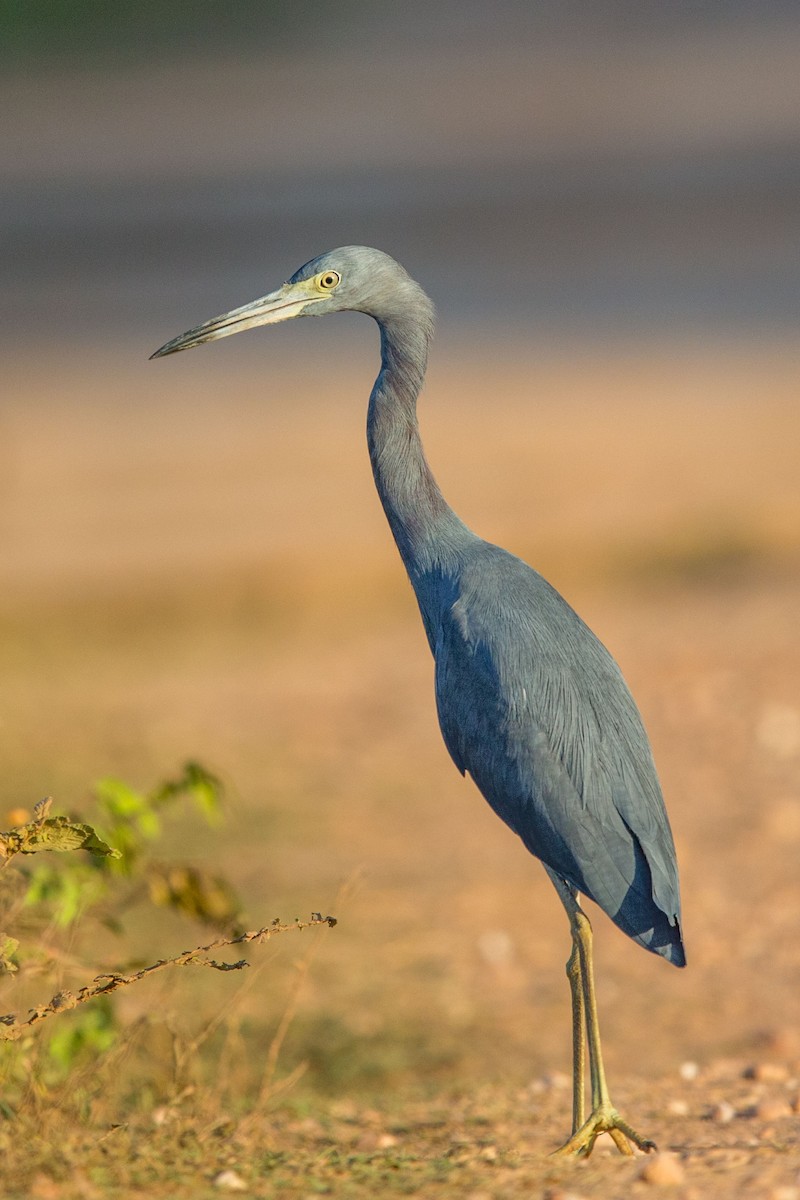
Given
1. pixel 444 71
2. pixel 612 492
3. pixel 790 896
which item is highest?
pixel 444 71

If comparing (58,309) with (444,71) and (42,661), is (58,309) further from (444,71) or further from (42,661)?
(444,71)

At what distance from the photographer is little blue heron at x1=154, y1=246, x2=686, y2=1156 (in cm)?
446

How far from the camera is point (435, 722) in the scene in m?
8.88

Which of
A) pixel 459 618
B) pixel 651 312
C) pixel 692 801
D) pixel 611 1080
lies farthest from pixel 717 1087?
pixel 651 312

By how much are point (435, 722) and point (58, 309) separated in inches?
520

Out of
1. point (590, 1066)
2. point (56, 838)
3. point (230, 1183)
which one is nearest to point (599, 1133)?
point (590, 1066)

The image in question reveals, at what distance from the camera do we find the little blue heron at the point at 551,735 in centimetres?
446

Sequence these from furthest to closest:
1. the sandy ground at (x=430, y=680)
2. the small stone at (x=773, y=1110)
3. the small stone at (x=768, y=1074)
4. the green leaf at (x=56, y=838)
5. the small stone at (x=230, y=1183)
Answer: the sandy ground at (x=430, y=680) < the small stone at (x=768, y=1074) < the small stone at (x=773, y=1110) < the small stone at (x=230, y=1183) < the green leaf at (x=56, y=838)

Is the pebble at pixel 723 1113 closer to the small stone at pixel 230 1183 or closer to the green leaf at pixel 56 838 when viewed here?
the small stone at pixel 230 1183

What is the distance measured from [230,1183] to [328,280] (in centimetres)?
239

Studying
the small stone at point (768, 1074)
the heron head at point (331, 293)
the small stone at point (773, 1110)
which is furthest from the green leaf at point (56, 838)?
the small stone at point (768, 1074)

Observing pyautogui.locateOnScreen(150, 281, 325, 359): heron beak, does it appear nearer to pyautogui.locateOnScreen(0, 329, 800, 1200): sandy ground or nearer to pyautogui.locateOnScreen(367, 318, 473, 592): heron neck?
pyautogui.locateOnScreen(367, 318, 473, 592): heron neck

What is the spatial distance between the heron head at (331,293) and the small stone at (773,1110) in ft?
7.81

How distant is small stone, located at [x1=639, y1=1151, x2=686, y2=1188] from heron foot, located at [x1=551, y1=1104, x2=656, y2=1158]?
1.28 ft
